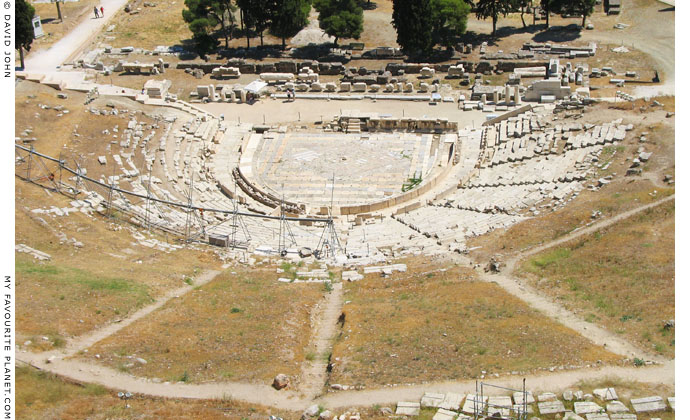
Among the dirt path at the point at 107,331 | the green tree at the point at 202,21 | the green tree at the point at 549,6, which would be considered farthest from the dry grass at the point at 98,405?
the green tree at the point at 549,6

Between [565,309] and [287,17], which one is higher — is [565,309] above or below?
below

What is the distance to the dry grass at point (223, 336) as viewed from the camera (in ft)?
105

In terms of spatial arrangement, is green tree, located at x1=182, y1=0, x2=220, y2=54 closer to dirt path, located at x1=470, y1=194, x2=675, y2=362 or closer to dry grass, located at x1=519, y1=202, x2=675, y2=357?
dirt path, located at x1=470, y1=194, x2=675, y2=362

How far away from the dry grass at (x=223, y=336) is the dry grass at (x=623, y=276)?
11.7m

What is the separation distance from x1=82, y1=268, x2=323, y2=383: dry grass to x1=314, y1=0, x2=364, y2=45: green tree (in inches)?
1748

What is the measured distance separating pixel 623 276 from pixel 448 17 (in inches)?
1832

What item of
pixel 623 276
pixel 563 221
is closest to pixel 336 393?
pixel 623 276

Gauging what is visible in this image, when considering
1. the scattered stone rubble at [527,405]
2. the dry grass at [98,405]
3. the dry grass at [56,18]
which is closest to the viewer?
the scattered stone rubble at [527,405]

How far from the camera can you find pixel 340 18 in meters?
80.6

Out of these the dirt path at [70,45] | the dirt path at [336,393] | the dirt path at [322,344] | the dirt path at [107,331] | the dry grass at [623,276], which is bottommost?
the dirt path at [322,344]

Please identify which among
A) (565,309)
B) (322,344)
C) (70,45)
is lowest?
(322,344)

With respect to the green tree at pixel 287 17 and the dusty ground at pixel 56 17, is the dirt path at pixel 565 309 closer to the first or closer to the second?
the green tree at pixel 287 17

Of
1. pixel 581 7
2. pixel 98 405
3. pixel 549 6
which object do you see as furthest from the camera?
pixel 549 6

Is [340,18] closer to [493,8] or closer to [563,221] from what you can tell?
[493,8]
